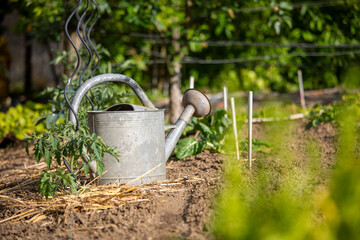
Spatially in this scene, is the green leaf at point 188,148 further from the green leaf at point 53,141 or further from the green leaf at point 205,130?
the green leaf at point 53,141

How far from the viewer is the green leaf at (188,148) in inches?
105

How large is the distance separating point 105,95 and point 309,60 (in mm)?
5167

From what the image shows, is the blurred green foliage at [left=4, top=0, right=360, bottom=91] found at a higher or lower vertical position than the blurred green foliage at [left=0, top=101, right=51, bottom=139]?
higher

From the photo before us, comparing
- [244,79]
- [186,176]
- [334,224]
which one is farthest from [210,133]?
[244,79]

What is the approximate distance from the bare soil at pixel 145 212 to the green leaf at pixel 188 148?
7 centimetres

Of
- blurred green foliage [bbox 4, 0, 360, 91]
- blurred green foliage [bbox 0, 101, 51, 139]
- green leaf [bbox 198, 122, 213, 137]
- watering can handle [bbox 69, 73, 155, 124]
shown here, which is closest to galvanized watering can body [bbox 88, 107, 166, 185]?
watering can handle [bbox 69, 73, 155, 124]

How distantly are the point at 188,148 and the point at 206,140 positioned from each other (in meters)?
0.17

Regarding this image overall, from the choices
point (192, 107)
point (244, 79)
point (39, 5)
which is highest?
point (39, 5)

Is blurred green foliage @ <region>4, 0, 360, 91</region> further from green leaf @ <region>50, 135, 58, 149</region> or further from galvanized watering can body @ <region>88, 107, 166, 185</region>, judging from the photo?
green leaf @ <region>50, 135, 58, 149</region>

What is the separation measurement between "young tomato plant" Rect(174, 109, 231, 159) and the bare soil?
91 mm

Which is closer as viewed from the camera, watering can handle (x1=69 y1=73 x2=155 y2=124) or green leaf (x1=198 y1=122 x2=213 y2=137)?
watering can handle (x1=69 y1=73 x2=155 y2=124)

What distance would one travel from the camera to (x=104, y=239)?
1.58 metres

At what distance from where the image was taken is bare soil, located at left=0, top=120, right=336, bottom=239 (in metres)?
1.60

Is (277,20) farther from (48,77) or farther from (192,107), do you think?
(48,77)
